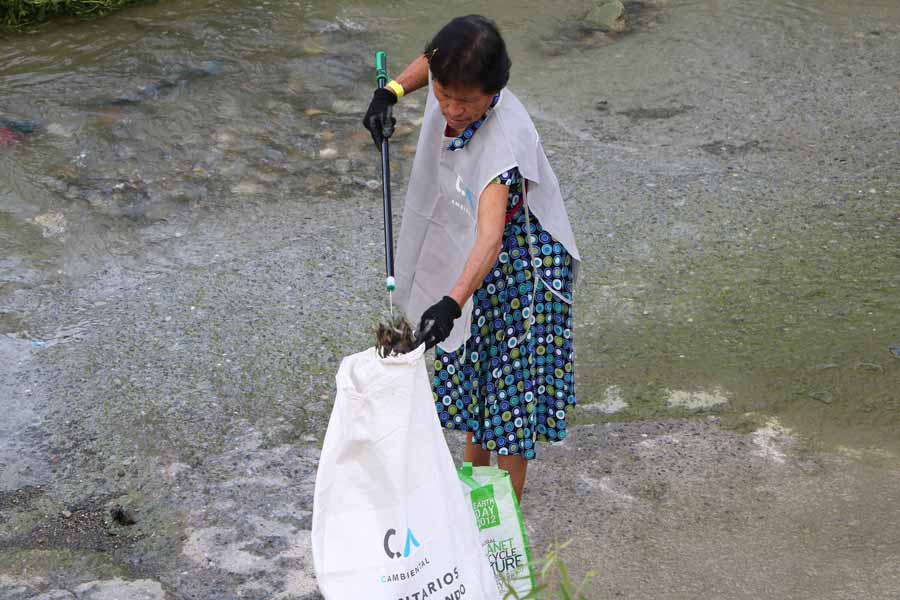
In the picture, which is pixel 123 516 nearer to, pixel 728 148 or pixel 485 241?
pixel 485 241

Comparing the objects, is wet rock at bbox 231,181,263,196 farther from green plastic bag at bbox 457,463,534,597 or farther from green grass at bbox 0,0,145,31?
green plastic bag at bbox 457,463,534,597

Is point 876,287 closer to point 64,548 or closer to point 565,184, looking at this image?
point 565,184

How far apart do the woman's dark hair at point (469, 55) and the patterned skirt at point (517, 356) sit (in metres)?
0.38

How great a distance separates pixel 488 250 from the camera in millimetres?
2402

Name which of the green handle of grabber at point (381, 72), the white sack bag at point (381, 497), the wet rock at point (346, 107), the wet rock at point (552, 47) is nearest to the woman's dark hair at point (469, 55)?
the white sack bag at point (381, 497)

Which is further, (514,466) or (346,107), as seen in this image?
(346,107)

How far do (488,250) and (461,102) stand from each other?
1.16 ft

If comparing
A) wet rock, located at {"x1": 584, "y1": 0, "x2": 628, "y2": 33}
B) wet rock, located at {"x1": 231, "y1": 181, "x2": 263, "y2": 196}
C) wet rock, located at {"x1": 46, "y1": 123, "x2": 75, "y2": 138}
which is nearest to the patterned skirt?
wet rock, located at {"x1": 231, "y1": 181, "x2": 263, "y2": 196}

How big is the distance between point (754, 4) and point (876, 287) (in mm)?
3220

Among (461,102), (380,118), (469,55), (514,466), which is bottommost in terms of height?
(514,466)

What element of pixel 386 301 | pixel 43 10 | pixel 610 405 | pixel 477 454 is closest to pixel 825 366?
pixel 610 405

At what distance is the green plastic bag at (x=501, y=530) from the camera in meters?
2.47

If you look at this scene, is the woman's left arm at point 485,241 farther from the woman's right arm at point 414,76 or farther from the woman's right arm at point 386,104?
the woman's right arm at point 414,76

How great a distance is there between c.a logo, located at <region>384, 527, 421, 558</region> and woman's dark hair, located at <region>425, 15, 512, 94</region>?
3.30ft
